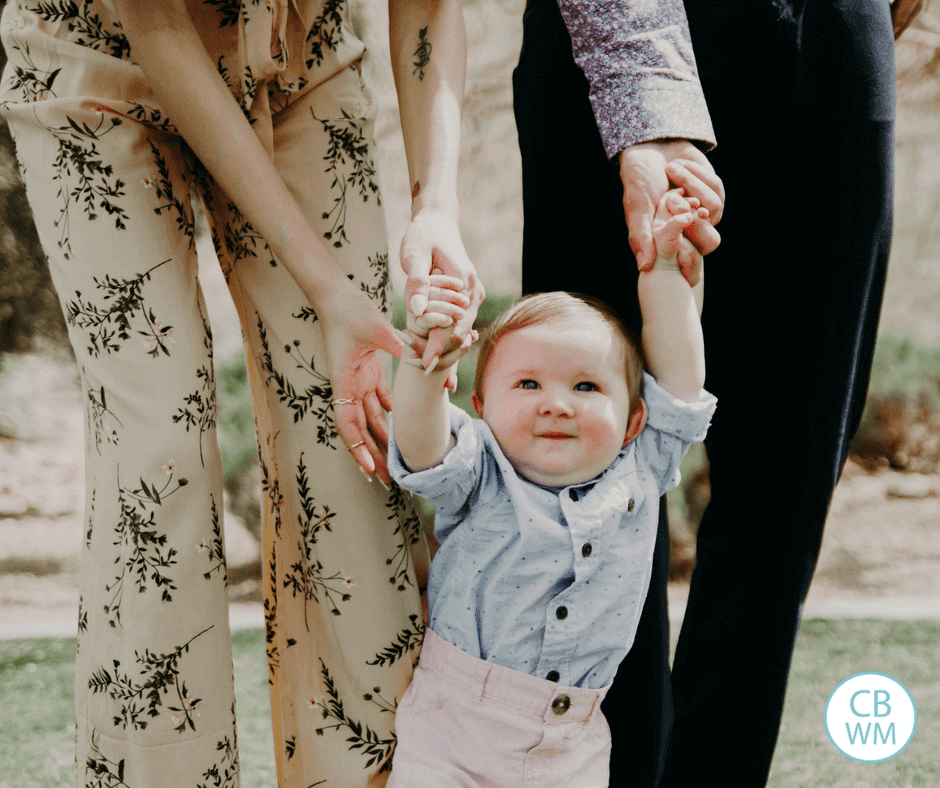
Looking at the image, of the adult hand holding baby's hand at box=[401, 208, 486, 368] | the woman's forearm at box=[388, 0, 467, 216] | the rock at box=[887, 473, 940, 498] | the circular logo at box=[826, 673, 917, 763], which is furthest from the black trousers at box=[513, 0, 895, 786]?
the rock at box=[887, 473, 940, 498]

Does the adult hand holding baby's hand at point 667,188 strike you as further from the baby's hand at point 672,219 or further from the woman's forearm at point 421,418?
the woman's forearm at point 421,418

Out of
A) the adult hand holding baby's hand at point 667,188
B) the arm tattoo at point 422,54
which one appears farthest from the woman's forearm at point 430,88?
the adult hand holding baby's hand at point 667,188

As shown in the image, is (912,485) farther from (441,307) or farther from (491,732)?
(441,307)

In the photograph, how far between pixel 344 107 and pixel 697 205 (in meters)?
0.46

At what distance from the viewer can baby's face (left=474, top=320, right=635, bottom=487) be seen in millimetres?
982

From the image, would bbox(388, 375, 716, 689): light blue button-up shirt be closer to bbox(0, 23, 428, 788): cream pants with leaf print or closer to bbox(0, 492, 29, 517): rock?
bbox(0, 23, 428, 788): cream pants with leaf print

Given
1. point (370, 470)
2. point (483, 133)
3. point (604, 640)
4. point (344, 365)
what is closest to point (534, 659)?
point (604, 640)

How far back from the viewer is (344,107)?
3.61 feet

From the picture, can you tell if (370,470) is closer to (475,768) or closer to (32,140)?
(475,768)

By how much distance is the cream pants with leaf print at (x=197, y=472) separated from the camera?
93cm

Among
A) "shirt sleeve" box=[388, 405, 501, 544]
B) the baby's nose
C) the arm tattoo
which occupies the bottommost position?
"shirt sleeve" box=[388, 405, 501, 544]

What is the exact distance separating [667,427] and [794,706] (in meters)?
1.08

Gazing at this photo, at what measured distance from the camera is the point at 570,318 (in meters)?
1.02

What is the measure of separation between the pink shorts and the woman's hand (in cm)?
25
